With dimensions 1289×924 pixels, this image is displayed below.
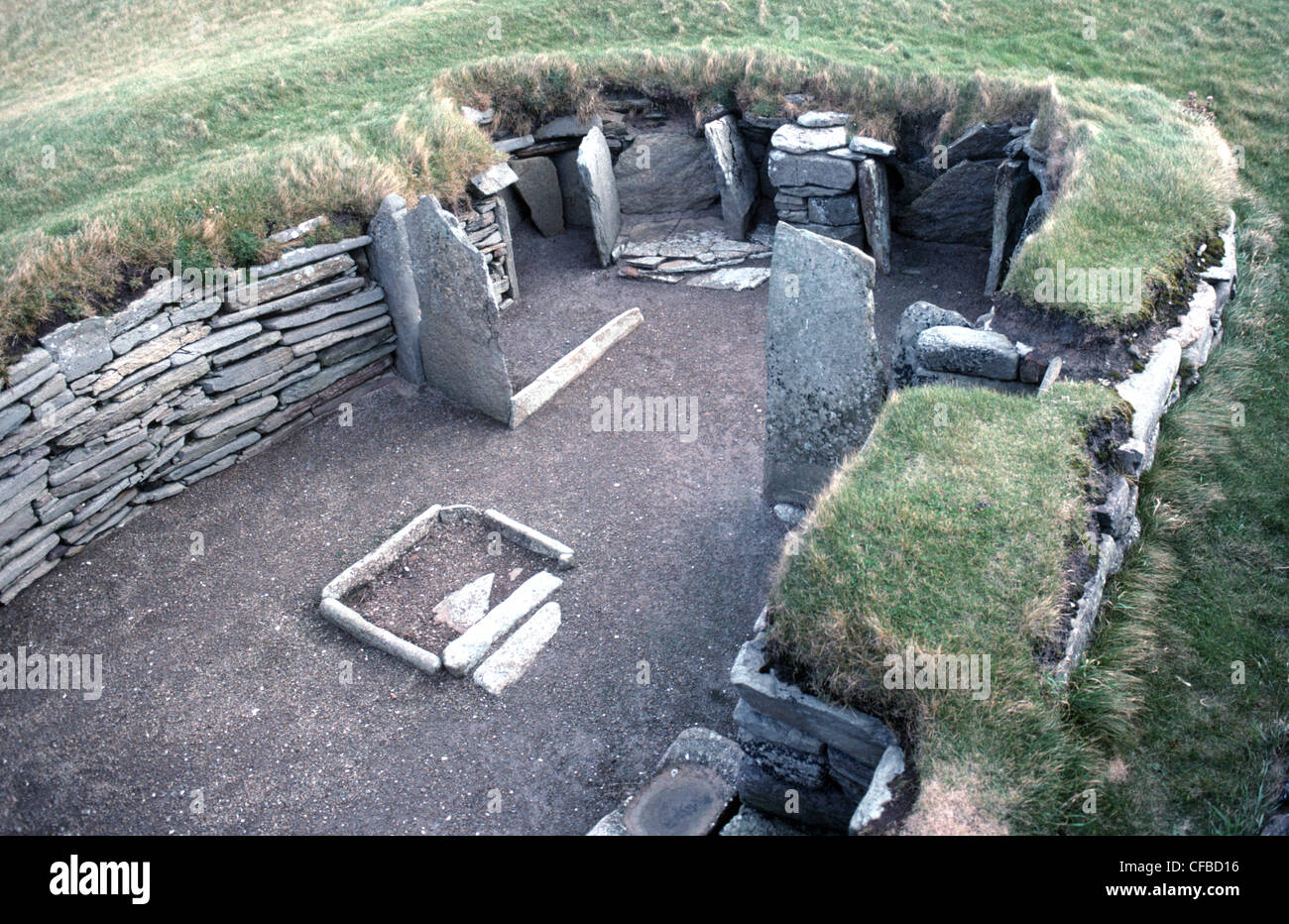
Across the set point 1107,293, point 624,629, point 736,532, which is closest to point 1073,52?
point 1107,293

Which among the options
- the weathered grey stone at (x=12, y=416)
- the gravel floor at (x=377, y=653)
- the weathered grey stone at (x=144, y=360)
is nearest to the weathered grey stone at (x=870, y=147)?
the gravel floor at (x=377, y=653)

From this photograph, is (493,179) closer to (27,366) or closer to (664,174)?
(664,174)

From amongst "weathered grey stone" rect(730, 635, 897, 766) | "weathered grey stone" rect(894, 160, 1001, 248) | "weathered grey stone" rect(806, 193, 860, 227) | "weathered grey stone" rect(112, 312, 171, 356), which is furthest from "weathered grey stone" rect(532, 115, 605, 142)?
"weathered grey stone" rect(730, 635, 897, 766)

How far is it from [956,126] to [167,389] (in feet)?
31.3

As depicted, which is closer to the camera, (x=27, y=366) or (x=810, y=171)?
(x=27, y=366)

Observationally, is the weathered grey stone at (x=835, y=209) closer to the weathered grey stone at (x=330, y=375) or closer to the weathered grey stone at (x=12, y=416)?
the weathered grey stone at (x=330, y=375)

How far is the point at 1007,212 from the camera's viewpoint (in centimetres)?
1076

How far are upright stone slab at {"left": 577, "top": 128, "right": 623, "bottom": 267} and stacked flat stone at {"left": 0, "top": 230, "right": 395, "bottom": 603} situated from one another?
11.4ft

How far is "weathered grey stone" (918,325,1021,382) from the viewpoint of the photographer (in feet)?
23.5

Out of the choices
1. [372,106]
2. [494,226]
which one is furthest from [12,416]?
[372,106]

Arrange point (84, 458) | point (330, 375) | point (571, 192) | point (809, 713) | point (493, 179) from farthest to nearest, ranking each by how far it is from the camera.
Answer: point (571, 192)
point (493, 179)
point (330, 375)
point (84, 458)
point (809, 713)

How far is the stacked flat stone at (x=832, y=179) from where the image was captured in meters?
11.6

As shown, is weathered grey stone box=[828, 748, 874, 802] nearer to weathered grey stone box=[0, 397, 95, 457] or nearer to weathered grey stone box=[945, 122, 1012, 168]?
weathered grey stone box=[0, 397, 95, 457]

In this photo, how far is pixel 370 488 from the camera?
884cm
